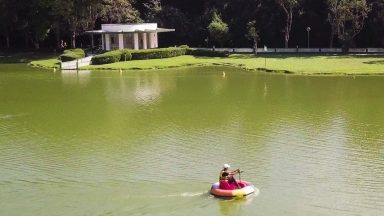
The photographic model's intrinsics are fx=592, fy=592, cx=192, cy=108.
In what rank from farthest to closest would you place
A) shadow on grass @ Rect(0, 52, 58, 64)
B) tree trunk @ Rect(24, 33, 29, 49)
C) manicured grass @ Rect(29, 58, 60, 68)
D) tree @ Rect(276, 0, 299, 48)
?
tree trunk @ Rect(24, 33, 29, 49) → tree @ Rect(276, 0, 299, 48) → shadow on grass @ Rect(0, 52, 58, 64) → manicured grass @ Rect(29, 58, 60, 68)

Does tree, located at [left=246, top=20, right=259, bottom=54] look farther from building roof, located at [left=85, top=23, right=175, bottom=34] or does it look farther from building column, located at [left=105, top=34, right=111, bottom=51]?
building column, located at [left=105, top=34, right=111, bottom=51]

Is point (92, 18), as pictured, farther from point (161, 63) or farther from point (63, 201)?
point (63, 201)

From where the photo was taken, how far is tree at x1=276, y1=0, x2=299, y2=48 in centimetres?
6511

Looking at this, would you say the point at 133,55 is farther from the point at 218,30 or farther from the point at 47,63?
the point at 218,30

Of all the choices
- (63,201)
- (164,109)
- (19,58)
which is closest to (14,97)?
(164,109)

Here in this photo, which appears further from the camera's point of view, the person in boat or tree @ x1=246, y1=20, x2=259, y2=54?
tree @ x1=246, y1=20, x2=259, y2=54

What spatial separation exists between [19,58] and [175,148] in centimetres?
4697

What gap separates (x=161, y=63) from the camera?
56.9m

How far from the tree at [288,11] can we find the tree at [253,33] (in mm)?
3323

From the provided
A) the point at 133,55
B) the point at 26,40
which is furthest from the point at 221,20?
the point at 26,40

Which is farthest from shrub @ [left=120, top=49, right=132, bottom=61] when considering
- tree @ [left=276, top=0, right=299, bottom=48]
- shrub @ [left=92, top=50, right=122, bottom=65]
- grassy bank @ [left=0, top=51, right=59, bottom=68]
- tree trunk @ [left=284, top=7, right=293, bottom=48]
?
tree trunk @ [left=284, top=7, right=293, bottom=48]

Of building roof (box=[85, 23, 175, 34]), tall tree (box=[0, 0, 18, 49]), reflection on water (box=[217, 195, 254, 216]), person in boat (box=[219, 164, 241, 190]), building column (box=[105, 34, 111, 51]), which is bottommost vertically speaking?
reflection on water (box=[217, 195, 254, 216])

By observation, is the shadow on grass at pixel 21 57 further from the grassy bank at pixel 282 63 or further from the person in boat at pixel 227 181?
the person in boat at pixel 227 181

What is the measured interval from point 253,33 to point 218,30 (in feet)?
13.5
